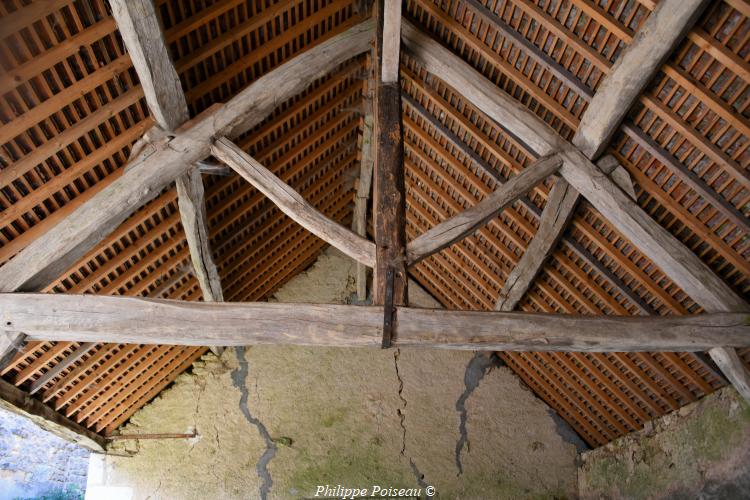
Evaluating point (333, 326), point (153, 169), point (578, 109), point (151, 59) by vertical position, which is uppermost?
point (578, 109)

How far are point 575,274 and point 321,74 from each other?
2.31 metres

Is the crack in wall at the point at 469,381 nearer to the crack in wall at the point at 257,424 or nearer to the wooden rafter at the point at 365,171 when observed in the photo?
the wooden rafter at the point at 365,171

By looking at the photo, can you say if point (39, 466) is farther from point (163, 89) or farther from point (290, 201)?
point (163, 89)

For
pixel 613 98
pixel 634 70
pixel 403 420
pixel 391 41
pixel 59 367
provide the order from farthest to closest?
pixel 403 420
pixel 59 367
pixel 391 41
pixel 613 98
pixel 634 70

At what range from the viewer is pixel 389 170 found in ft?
12.8

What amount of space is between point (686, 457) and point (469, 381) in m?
2.08

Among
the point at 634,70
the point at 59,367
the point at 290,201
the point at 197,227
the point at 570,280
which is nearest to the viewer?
the point at 634,70

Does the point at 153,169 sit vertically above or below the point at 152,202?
below

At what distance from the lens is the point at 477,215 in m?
3.82

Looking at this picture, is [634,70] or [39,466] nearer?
[634,70]

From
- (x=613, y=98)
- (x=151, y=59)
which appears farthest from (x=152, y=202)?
(x=613, y=98)

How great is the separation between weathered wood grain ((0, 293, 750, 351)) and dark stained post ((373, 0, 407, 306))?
21 centimetres

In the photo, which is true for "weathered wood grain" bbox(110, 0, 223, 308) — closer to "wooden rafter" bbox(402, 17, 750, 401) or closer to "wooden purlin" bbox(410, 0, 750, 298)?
"wooden rafter" bbox(402, 17, 750, 401)

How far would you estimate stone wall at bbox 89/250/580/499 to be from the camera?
214 inches
